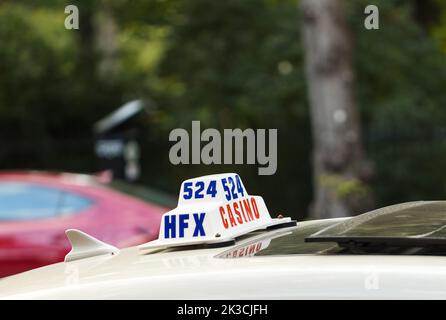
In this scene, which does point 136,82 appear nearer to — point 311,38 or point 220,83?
point 220,83

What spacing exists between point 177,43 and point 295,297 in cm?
1616

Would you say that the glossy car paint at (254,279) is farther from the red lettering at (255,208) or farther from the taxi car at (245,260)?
the red lettering at (255,208)

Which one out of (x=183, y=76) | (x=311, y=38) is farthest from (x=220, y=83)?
(x=311, y=38)

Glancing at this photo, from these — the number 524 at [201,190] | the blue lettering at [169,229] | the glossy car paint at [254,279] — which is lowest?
the glossy car paint at [254,279]

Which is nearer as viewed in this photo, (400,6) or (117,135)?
(117,135)

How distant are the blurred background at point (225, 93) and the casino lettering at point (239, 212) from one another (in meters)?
11.9

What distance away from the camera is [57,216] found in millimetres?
9570

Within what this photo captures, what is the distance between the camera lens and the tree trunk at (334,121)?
1140cm

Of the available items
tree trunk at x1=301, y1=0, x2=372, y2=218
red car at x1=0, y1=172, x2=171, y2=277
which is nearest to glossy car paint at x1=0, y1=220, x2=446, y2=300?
red car at x1=0, y1=172, x2=171, y2=277

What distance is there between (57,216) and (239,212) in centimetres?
702

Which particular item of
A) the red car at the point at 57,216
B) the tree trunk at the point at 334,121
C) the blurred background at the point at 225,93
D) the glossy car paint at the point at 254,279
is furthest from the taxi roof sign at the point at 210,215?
the blurred background at the point at 225,93

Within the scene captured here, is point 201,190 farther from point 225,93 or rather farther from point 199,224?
point 225,93

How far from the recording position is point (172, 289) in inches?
84.0

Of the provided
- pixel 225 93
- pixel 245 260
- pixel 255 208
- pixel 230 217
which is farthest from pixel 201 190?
pixel 225 93
